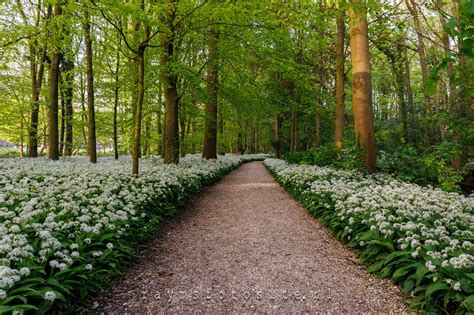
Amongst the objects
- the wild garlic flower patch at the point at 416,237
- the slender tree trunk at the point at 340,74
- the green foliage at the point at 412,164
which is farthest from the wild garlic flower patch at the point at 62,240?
the slender tree trunk at the point at 340,74

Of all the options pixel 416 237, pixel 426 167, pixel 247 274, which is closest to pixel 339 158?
pixel 426 167

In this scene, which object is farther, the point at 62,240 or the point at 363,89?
the point at 363,89

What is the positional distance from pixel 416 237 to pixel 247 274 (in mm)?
2567

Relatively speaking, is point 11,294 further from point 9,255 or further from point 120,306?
point 120,306

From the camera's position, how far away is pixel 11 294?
2736mm

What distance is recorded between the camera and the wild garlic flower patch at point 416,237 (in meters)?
3.17

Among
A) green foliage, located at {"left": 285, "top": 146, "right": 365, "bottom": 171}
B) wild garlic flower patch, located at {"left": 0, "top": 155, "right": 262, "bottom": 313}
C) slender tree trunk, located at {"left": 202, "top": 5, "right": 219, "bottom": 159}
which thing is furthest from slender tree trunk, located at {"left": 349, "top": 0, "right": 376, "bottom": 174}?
slender tree trunk, located at {"left": 202, "top": 5, "right": 219, "bottom": 159}

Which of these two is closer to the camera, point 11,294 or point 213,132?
point 11,294

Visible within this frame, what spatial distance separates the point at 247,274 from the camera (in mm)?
4473

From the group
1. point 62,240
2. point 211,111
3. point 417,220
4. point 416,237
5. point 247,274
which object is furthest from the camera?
point 211,111

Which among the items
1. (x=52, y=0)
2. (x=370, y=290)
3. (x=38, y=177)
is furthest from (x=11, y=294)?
(x=52, y=0)

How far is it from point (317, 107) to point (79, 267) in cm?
1704

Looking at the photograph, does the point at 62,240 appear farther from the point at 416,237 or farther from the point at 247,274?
the point at 416,237

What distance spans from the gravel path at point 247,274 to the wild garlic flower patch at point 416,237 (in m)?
0.33
